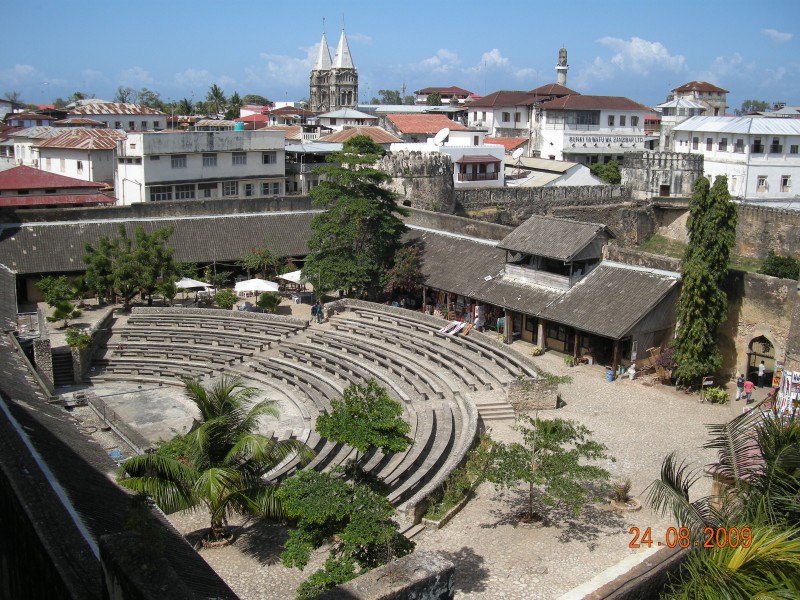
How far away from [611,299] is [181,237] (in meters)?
20.1

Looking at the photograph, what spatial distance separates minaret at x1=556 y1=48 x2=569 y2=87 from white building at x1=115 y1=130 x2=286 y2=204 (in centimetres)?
5012

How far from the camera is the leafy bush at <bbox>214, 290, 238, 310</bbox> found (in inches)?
1284

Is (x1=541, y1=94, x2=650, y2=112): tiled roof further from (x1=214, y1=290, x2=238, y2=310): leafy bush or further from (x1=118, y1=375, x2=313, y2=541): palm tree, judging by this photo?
(x1=118, y1=375, x2=313, y2=541): palm tree

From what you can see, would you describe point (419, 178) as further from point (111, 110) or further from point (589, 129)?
point (111, 110)

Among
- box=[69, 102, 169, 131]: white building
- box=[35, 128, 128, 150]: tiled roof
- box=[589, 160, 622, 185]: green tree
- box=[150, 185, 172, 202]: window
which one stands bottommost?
box=[150, 185, 172, 202]: window

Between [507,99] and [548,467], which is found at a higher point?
[507,99]

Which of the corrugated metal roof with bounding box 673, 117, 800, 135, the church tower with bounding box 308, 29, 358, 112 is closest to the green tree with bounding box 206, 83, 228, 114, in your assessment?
the church tower with bounding box 308, 29, 358, 112

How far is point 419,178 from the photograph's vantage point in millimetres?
44094

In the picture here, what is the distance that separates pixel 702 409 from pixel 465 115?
2287 inches

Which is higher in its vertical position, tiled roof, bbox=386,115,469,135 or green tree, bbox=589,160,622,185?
tiled roof, bbox=386,115,469,135

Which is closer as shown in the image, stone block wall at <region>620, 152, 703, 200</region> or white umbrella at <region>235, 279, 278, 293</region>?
white umbrella at <region>235, 279, 278, 293</region>
